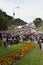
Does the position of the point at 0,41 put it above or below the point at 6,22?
below

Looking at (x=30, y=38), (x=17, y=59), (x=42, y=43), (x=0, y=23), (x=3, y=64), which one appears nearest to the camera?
(x=3, y=64)

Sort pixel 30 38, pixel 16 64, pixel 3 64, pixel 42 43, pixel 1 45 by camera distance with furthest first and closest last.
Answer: pixel 30 38
pixel 1 45
pixel 42 43
pixel 16 64
pixel 3 64

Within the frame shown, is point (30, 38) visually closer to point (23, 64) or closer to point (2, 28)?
point (2, 28)

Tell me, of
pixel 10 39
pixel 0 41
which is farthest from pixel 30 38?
pixel 0 41

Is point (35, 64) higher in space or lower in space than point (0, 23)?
lower

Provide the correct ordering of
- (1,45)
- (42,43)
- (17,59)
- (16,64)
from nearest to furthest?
(16,64), (17,59), (42,43), (1,45)

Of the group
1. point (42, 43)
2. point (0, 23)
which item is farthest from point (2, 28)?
point (42, 43)

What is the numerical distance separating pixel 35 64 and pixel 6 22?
83482 millimetres

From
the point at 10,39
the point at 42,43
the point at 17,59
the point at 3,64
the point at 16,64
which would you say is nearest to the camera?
the point at 3,64

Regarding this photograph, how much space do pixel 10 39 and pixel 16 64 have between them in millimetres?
31420

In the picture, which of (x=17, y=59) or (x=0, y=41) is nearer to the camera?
(x=17, y=59)

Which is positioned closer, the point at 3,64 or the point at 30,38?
the point at 3,64

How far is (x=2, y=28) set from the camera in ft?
339

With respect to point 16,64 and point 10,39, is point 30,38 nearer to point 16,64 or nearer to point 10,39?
point 10,39
